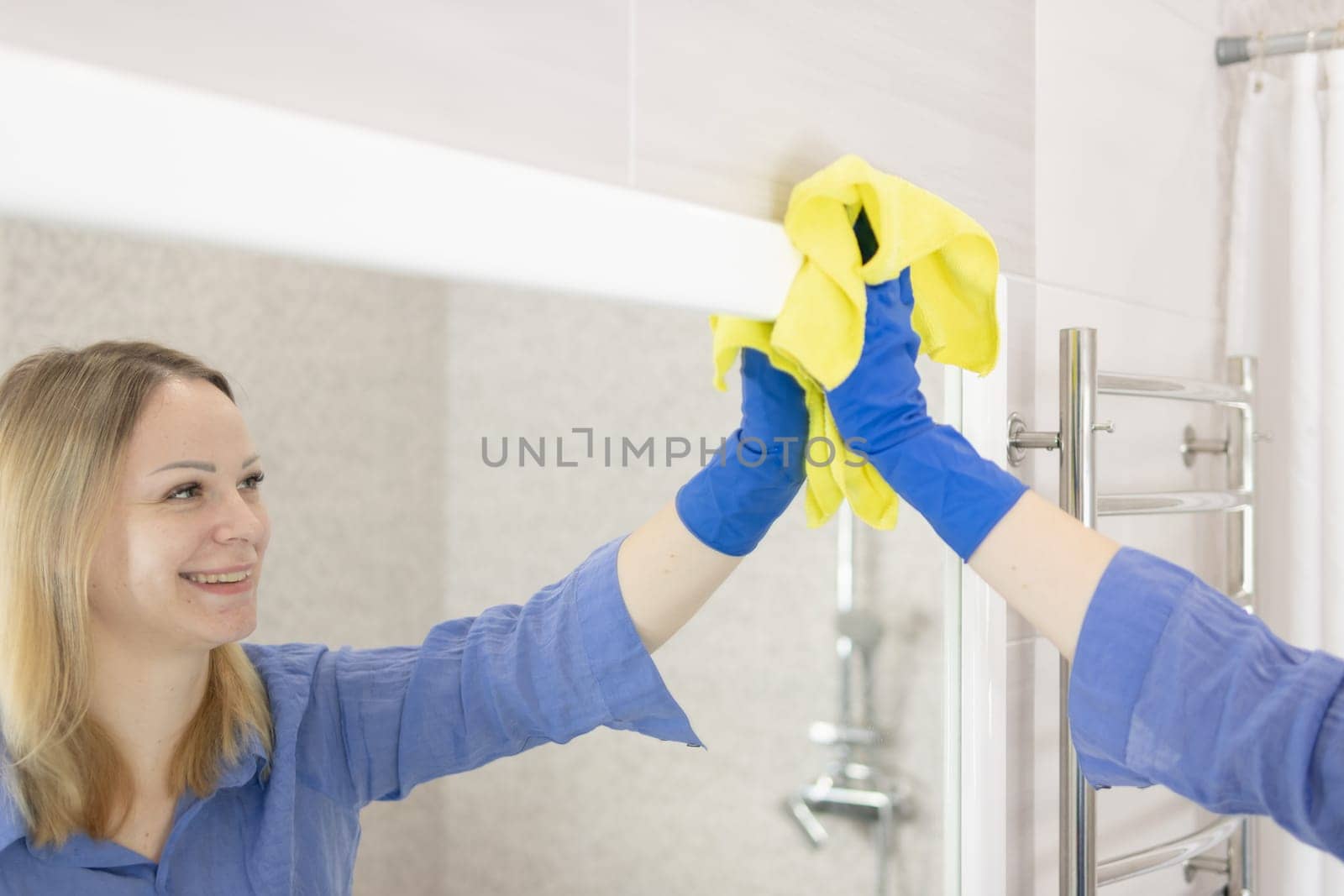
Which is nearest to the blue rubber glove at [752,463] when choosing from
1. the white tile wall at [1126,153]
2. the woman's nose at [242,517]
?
the woman's nose at [242,517]

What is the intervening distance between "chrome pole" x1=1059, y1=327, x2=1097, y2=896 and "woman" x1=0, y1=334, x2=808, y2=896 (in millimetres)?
424

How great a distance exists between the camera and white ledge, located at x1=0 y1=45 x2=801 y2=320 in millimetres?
551

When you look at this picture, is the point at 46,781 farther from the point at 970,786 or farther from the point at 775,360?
the point at 970,786

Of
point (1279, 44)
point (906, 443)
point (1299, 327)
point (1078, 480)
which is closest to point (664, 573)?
point (906, 443)

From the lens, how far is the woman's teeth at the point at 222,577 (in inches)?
26.5

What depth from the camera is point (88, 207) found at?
560mm

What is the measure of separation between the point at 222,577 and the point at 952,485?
0.48 meters

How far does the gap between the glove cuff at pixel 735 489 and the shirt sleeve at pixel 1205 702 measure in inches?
9.7

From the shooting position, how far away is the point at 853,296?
2.74 ft

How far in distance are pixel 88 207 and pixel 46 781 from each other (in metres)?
0.34

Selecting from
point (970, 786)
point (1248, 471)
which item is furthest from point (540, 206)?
point (1248, 471)

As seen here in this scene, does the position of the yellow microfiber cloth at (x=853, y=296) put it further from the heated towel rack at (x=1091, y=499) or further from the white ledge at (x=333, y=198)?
the heated towel rack at (x=1091, y=499)

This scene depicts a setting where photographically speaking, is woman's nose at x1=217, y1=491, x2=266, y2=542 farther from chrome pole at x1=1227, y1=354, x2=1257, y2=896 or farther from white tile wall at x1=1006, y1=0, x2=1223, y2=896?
chrome pole at x1=1227, y1=354, x2=1257, y2=896

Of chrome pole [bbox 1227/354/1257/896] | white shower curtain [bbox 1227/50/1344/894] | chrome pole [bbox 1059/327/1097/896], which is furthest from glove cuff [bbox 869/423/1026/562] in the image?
white shower curtain [bbox 1227/50/1344/894]
